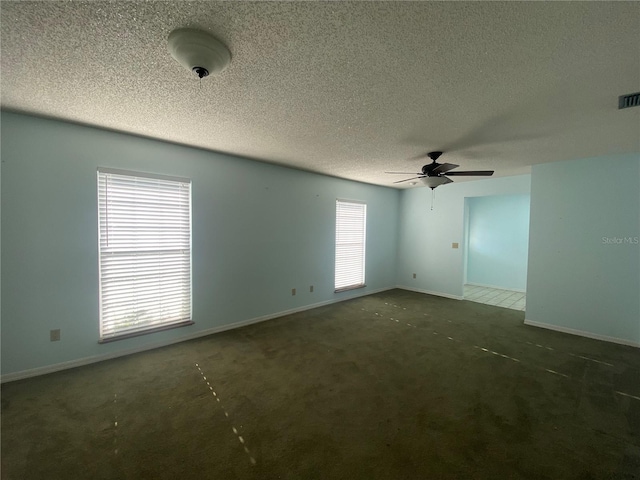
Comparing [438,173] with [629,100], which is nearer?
[629,100]

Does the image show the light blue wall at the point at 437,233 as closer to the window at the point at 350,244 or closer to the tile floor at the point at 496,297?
the tile floor at the point at 496,297

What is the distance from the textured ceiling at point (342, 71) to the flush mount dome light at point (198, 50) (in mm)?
44

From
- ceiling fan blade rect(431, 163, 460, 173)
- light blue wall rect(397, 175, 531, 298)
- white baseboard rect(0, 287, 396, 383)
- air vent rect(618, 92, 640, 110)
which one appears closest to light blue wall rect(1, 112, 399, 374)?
white baseboard rect(0, 287, 396, 383)

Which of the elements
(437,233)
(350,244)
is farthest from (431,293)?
(350,244)

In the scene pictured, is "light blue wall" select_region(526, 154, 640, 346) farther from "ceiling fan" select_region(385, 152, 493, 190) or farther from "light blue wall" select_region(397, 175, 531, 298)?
"ceiling fan" select_region(385, 152, 493, 190)

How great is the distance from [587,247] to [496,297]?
248cm

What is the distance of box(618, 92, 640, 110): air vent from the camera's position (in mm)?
1927

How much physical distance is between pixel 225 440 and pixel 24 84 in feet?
9.70

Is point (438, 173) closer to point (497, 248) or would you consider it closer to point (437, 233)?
point (437, 233)

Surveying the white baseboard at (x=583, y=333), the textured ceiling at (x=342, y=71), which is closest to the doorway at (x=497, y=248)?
the white baseboard at (x=583, y=333)

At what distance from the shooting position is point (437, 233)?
5906 mm

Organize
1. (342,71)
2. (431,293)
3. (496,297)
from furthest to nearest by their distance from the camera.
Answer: (431,293) < (496,297) < (342,71)

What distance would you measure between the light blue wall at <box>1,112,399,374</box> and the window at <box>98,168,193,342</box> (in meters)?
0.09

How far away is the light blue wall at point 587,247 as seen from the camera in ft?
11.1
